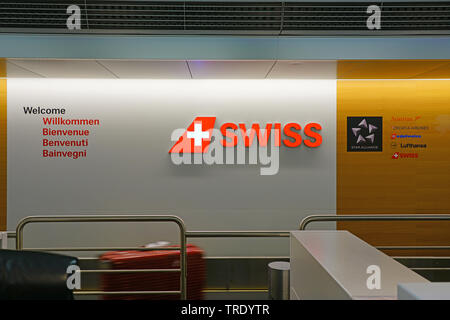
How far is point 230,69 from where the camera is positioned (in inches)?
145

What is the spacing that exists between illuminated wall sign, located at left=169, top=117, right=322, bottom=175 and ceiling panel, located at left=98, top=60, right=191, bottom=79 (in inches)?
25.7

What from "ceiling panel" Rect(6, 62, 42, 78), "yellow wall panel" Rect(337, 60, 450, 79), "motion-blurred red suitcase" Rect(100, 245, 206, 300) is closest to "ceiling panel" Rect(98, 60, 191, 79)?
"ceiling panel" Rect(6, 62, 42, 78)

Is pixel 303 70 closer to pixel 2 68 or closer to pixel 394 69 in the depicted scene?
pixel 394 69

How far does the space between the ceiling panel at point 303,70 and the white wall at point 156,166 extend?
0.27 metres

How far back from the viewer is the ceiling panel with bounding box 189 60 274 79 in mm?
3467

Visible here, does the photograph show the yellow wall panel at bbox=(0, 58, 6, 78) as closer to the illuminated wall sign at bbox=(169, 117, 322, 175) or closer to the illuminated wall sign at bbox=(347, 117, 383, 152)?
the illuminated wall sign at bbox=(169, 117, 322, 175)

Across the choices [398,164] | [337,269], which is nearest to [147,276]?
[337,269]

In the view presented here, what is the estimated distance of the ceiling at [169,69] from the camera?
344 centimetres

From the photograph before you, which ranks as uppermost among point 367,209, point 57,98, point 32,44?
point 32,44

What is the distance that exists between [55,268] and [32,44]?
8.39 feet

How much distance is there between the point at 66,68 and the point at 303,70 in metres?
2.54
